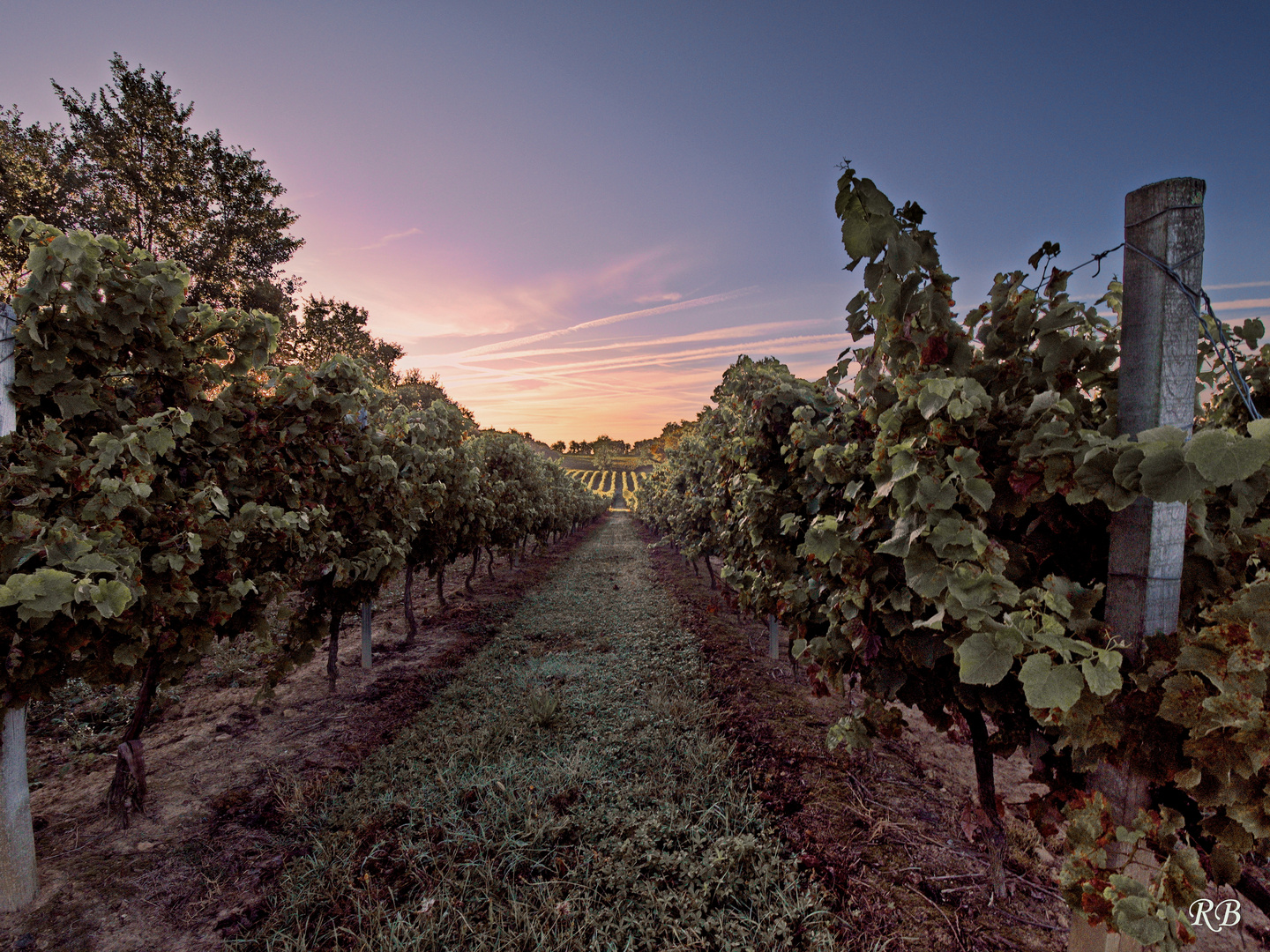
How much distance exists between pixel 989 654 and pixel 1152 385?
1180 millimetres

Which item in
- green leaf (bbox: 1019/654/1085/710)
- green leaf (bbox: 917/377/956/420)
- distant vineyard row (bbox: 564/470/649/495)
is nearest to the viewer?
green leaf (bbox: 1019/654/1085/710)

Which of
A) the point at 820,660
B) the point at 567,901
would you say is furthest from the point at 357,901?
the point at 820,660

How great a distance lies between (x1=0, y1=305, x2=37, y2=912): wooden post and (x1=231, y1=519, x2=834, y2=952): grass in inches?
56.3

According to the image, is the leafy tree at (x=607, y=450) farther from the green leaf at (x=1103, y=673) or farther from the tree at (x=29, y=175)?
the green leaf at (x=1103, y=673)

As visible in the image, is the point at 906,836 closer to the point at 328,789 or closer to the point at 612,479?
the point at 328,789

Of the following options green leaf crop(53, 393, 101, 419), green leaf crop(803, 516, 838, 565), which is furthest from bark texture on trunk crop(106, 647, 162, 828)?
green leaf crop(803, 516, 838, 565)

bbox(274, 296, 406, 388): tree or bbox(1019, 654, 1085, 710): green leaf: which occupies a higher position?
bbox(274, 296, 406, 388): tree

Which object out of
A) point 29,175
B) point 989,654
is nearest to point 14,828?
point 989,654

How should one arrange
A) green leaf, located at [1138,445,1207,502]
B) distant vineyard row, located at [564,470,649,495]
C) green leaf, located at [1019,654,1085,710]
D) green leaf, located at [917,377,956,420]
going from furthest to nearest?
distant vineyard row, located at [564,470,649,495] → green leaf, located at [917,377,956,420] → green leaf, located at [1019,654,1085,710] → green leaf, located at [1138,445,1207,502]

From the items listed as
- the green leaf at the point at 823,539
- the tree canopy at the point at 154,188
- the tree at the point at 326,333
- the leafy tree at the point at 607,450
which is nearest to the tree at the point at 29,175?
the tree canopy at the point at 154,188

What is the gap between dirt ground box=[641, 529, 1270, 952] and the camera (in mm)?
2885

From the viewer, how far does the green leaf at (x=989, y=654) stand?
5.57 feet

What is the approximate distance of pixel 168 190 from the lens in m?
20.9

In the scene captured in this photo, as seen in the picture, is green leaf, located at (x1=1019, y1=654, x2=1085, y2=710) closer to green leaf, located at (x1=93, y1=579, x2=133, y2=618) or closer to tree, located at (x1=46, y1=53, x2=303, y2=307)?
green leaf, located at (x1=93, y1=579, x2=133, y2=618)
